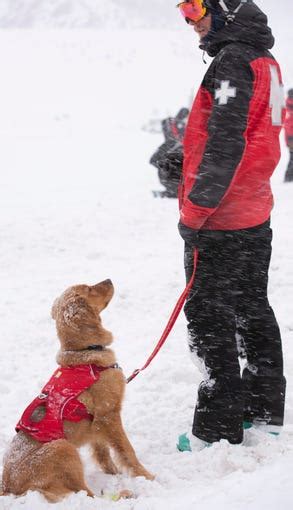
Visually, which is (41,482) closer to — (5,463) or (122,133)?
(5,463)

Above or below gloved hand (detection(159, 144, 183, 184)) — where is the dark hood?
above

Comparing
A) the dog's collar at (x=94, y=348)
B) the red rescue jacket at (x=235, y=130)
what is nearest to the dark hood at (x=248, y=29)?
the red rescue jacket at (x=235, y=130)

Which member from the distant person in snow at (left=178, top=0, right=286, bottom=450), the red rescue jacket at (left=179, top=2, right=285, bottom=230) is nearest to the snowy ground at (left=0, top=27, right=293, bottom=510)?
the distant person in snow at (left=178, top=0, right=286, bottom=450)

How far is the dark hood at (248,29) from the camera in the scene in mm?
2807

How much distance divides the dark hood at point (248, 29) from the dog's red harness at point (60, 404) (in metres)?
1.95

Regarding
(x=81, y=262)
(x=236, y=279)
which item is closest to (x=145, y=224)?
(x=81, y=262)

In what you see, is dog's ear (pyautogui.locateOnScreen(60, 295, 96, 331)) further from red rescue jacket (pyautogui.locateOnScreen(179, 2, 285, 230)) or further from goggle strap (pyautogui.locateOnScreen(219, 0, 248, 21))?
goggle strap (pyautogui.locateOnScreen(219, 0, 248, 21))

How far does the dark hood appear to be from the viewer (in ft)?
9.21

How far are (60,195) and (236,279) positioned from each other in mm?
9779

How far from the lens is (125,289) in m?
6.25

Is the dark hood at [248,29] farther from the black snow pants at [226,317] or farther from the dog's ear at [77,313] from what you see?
the dog's ear at [77,313]

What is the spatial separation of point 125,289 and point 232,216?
11.2 ft

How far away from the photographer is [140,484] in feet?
9.56

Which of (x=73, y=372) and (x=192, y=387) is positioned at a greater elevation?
(x=73, y=372)
